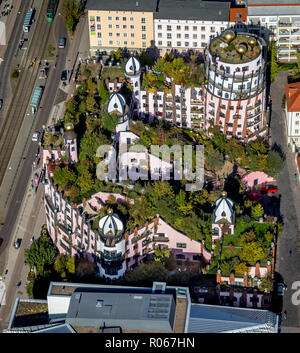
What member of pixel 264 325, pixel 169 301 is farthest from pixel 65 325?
pixel 264 325

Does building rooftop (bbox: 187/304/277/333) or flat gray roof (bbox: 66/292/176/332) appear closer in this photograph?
flat gray roof (bbox: 66/292/176/332)

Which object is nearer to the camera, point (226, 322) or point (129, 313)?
point (226, 322)

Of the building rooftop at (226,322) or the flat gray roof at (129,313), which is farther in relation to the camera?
the building rooftop at (226,322)

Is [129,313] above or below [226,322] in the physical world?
below
